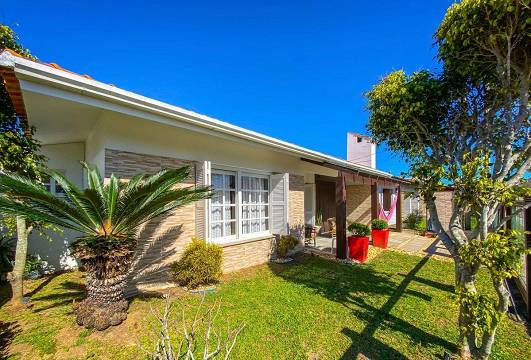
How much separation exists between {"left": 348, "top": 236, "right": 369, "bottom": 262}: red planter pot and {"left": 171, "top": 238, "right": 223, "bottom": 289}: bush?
5478mm

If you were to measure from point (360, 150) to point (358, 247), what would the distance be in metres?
15.8

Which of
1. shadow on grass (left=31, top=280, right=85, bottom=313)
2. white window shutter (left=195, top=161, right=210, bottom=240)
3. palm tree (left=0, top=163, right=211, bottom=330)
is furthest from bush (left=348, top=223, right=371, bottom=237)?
shadow on grass (left=31, top=280, right=85, bottom=313)

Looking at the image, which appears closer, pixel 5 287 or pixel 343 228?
pixel 5 287

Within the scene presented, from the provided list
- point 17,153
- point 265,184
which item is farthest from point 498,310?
point 17,153

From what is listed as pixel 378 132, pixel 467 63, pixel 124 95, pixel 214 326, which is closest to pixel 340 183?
pixel 378 132

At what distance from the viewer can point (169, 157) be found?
682cm

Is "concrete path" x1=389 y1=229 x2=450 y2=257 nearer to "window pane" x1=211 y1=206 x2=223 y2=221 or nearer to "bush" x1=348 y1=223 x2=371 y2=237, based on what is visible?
"bush" x1=348 y1=223 x2=371 y2=237

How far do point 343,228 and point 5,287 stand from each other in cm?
1043

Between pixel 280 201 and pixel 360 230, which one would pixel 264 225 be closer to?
pixel 280 201

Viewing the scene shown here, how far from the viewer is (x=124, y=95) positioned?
4648mm

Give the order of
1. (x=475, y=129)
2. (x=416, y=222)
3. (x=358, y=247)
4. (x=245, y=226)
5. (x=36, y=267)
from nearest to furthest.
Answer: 1. (x=475, y=129)
2. (x=36, y=267)
3. (x=245, y=226)
4. (x=358, y=247)
5. (x=416, y=222)

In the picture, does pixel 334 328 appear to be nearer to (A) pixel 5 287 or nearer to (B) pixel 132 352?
(B) pixel 132 352

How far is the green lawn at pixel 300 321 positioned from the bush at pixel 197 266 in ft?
1.60

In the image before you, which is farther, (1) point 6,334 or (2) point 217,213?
(2) point 217,213
